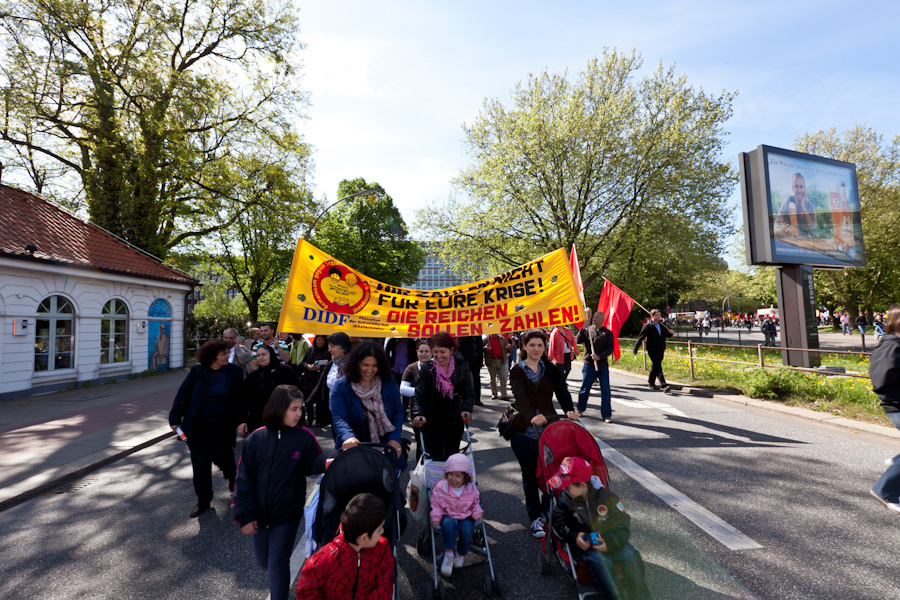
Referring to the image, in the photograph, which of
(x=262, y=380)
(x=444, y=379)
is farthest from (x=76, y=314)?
(x=444, y=379)

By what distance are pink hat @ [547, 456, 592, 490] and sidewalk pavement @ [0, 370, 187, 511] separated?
6.13 m

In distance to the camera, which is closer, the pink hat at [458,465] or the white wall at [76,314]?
the pink hat at [458,465]

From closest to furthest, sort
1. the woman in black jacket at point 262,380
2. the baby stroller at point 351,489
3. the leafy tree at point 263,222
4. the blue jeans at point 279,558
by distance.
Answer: the baby stroller at point 351,489, the blue jeans at point 279,558, the woman in black jacket at point 262,380, the leafy tree at point 263,222

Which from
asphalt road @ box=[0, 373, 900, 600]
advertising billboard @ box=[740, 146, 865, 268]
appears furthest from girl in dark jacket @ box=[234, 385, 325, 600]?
advertising billboard @ box=[740, 146, 865, 268]

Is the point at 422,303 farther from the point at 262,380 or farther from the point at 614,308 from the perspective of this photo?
the point at 614,308

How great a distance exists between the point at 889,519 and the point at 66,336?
18.4 m

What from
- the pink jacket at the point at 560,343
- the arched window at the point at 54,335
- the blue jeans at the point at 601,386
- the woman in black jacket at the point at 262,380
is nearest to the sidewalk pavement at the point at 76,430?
the arched window at the point at 54,335

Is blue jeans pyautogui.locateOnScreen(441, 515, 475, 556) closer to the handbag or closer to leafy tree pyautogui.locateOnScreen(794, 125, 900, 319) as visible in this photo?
the handbag

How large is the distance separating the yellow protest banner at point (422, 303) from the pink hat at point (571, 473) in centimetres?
230

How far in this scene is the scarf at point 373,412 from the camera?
12.1ft

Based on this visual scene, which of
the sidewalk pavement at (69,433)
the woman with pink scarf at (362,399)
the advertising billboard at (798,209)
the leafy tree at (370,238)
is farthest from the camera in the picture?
the leafy tree at (370,238)

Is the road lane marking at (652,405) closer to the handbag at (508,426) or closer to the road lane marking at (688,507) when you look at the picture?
the road lane marking at (688,507)

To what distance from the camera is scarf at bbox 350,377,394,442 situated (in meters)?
3.70

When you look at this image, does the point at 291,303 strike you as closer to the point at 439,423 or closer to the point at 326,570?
the point at 439,423
